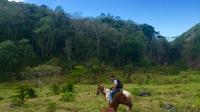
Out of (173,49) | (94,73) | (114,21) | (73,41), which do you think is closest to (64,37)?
(73,41)

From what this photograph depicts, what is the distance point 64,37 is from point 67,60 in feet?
15.6

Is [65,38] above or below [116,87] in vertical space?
above

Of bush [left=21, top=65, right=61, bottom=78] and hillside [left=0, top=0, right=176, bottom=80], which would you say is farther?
hillside [left=0, top=0, right=176, bottom=80]

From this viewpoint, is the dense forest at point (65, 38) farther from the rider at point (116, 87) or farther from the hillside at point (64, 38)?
the rider at point (116, 87)

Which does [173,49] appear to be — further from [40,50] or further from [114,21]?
[40,50]

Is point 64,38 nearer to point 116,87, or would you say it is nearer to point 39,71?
point 39,71

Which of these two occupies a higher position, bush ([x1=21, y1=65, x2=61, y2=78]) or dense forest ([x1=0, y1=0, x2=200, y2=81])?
dense forest ([x1=0, y1=0, x2=200, y2=81])

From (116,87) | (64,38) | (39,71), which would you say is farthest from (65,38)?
(116,87)

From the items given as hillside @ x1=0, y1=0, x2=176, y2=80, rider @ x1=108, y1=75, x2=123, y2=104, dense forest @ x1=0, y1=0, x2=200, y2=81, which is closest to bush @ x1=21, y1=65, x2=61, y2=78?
dense forest @ x1=0, y1=0, x2=200, y2=81

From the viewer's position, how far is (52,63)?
177 feet

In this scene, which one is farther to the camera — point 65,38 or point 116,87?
point 65,38

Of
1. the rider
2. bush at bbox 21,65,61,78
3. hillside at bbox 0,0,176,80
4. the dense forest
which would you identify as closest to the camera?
the rider

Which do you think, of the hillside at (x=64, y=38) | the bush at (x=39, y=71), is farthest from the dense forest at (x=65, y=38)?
the bush at (x=39, y=71)

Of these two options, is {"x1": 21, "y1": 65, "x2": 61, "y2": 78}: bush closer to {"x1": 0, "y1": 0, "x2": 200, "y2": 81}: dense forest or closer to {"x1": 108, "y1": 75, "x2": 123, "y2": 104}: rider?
{"x1": 0, "y1": 0, "x2": 200, "y2": 81}: dense forest
